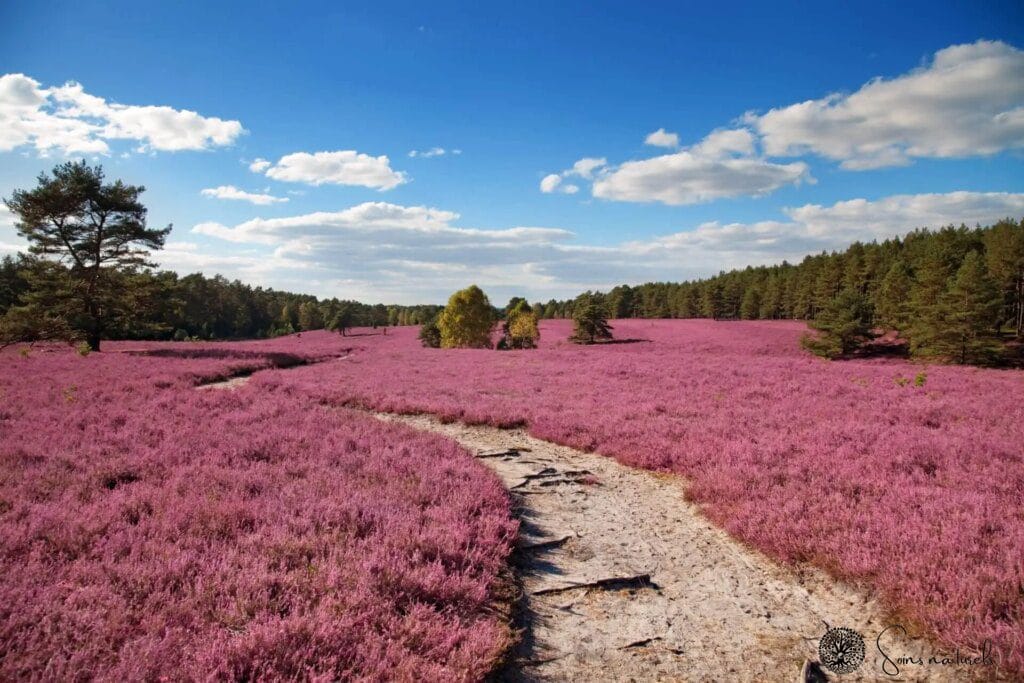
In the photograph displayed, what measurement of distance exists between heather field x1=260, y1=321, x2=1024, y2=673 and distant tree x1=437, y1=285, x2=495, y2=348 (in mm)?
33447

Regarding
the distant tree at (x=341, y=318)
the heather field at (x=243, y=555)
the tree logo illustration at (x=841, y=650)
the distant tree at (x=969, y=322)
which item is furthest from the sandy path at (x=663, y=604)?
the distant tree at (x=341, y=318)

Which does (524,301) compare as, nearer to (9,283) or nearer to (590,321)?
(590,321)

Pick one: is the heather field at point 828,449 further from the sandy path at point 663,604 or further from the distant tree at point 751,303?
the distant tree at point 751,303

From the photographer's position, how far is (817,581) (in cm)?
535

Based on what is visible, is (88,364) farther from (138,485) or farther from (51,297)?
(138,485)

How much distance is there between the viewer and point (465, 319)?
55.2m

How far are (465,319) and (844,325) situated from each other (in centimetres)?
3630

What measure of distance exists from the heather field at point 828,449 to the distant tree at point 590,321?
110ft

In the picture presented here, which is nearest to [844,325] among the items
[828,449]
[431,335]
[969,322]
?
[969,322]

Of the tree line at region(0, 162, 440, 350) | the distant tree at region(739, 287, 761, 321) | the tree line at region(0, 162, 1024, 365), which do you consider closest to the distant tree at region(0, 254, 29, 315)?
the tree line at region(0, 162, 1024, 365)

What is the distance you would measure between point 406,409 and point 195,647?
11.5 metres

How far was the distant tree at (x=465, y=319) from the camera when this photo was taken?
55.2 m

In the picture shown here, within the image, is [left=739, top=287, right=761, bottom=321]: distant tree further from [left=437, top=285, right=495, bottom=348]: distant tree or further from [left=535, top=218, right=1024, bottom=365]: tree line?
[left=437, top=285, right=495, bottom=348]: distant tree

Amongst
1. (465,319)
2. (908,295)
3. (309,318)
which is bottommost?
(465,319)
